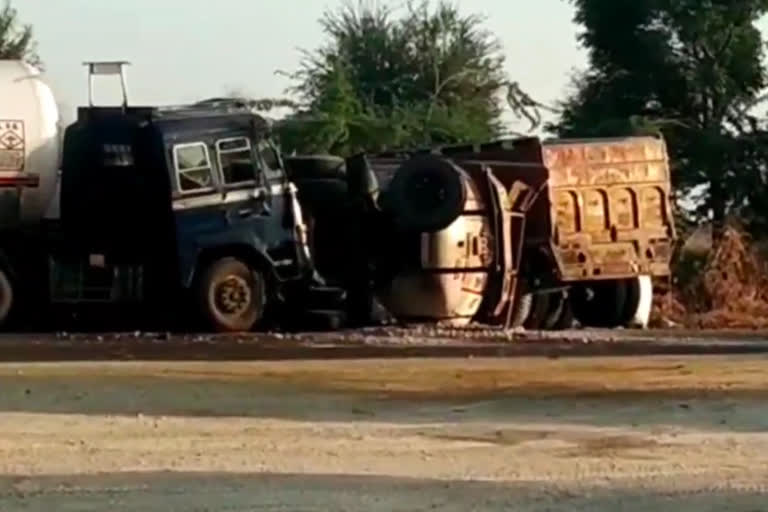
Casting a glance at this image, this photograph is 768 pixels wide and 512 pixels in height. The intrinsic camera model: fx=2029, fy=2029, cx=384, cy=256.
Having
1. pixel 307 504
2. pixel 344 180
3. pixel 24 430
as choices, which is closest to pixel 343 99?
pixel 344 180

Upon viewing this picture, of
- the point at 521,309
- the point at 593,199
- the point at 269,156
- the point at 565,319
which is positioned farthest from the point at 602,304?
the point at 269,156

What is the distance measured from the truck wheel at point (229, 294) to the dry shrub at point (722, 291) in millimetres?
8676

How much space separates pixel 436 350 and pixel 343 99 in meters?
22.7

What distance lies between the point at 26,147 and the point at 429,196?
5.78 m

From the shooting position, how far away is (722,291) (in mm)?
37375

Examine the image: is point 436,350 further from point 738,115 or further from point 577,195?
point 738,115

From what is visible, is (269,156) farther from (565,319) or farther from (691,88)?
(691,88)

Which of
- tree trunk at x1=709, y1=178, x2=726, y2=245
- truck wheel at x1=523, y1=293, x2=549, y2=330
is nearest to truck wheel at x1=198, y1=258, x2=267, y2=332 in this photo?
truck wheel at x1=523, y1=293, x2=549, y2=330

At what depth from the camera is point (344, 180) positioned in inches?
1185

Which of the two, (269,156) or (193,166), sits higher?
(269,156)

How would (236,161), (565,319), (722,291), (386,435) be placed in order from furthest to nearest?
1. (722,291)
2. (565,319)
3. (236,161)
4. (386,435)

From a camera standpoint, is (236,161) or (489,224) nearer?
(236,161)

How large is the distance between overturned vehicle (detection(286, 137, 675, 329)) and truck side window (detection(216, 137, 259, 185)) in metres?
1.44

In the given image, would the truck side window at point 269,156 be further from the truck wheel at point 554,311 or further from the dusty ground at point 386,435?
the dusty ground at point 386,435
